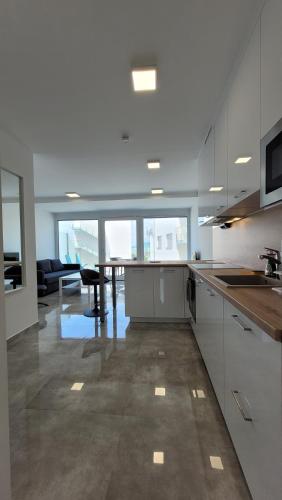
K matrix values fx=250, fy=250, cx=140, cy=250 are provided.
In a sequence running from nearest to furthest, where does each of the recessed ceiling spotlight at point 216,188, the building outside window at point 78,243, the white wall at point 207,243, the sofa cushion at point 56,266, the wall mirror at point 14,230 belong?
the recessed ceiling spotlight at point 216,188
the wall mirror at point 14,230
the white wall at point 207,243
the sofa cushion at point 56,266
the building outside window at point 78,243

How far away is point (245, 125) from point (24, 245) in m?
3.06

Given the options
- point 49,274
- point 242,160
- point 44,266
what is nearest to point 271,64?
point 242,160

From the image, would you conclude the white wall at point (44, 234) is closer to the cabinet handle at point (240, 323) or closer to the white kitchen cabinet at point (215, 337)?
the white kitchen cabinet at point (215, 337)

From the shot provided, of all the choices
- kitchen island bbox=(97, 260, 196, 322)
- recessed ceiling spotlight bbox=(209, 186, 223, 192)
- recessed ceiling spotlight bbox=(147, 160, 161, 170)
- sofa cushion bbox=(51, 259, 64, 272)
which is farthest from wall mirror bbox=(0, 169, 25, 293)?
sofa cushion bbox=(51, 259, 64, 272)

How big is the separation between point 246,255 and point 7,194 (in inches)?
125

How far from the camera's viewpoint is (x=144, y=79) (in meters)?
2.05

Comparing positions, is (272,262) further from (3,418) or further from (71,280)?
(71,280)

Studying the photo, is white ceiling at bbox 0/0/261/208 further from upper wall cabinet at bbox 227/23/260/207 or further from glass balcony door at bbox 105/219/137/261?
glass balcony door at bbox 105/219/137/261

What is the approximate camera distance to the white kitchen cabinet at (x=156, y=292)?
356 centimetres

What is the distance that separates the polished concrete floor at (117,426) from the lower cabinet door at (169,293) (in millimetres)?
643

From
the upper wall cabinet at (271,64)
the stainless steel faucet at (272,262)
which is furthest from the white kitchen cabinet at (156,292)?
the upper wall cabinet at (271,64)

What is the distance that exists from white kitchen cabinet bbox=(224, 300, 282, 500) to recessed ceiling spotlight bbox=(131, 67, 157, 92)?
1858 millimetres

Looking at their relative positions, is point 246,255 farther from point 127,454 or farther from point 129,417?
point 127,454

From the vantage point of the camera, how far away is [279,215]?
1.92 meters
